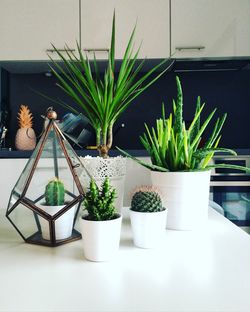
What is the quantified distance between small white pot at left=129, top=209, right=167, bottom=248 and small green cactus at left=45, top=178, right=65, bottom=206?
0.16 meters

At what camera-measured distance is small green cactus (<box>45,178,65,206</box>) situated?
2.18 feet

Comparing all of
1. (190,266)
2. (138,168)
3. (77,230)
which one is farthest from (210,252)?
(138,168)

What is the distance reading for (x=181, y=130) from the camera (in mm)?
813

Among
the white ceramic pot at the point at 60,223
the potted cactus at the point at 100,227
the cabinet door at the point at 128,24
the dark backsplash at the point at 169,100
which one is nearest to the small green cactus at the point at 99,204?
the potted cactus at the point at 100,227

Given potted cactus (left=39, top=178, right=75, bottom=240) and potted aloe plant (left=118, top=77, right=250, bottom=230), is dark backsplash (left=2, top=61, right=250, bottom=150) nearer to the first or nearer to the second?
potted aloe plant (left=118, top=77, right=250, bottom=230)

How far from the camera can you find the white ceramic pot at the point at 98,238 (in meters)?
0.56

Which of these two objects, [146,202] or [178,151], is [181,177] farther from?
Answer: [146,202]

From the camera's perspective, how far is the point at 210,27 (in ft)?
7.95

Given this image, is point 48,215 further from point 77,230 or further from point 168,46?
point 168,46

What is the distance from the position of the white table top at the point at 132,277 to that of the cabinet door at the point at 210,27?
2018 mm

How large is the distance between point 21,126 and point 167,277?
92.1 inches

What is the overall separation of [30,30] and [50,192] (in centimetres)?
213

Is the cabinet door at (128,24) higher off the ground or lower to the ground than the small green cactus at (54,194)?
higher

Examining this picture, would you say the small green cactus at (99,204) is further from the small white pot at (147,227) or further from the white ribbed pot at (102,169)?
the white ribbed pot at (102,169)
